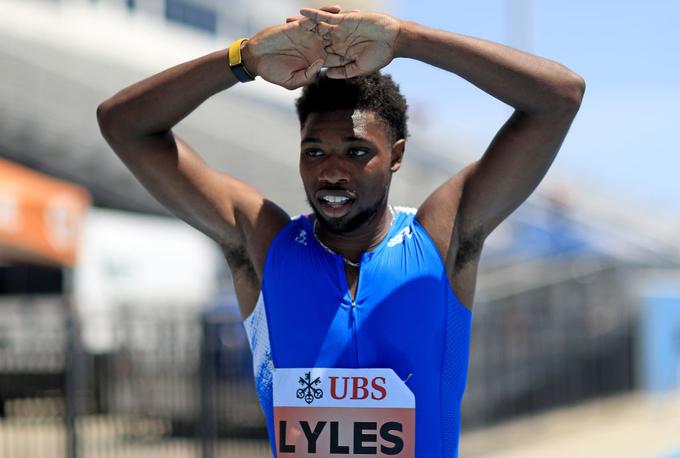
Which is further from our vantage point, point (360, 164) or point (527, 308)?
point (527, 308)

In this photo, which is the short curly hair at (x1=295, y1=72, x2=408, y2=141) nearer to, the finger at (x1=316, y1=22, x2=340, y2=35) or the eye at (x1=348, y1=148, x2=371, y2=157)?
the eye at (x1=348, y1=148, x2=371, y2=157)

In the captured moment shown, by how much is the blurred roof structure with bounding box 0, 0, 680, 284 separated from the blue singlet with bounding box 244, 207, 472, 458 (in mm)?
12435

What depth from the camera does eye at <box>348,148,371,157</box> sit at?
2.79m

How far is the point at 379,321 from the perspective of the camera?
2.77m

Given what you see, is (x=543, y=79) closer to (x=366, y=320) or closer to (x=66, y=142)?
(x=366, y=320)

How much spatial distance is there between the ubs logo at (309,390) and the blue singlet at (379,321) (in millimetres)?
39

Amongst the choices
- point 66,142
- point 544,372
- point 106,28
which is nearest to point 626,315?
point 544,372

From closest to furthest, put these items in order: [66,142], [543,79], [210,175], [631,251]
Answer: [543,79] < [210,175] < [66,142] < [631,251]

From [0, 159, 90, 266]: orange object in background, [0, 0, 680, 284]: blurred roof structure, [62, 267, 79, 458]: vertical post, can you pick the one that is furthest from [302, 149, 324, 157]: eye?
[0, 0, 680, 284]: blurred roof structure

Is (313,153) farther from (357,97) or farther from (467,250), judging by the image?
(467,250)

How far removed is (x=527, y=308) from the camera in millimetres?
12352

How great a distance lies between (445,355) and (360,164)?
56 cm

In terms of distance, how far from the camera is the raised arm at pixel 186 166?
9.48 ft

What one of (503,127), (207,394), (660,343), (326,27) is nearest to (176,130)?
(660,343)
